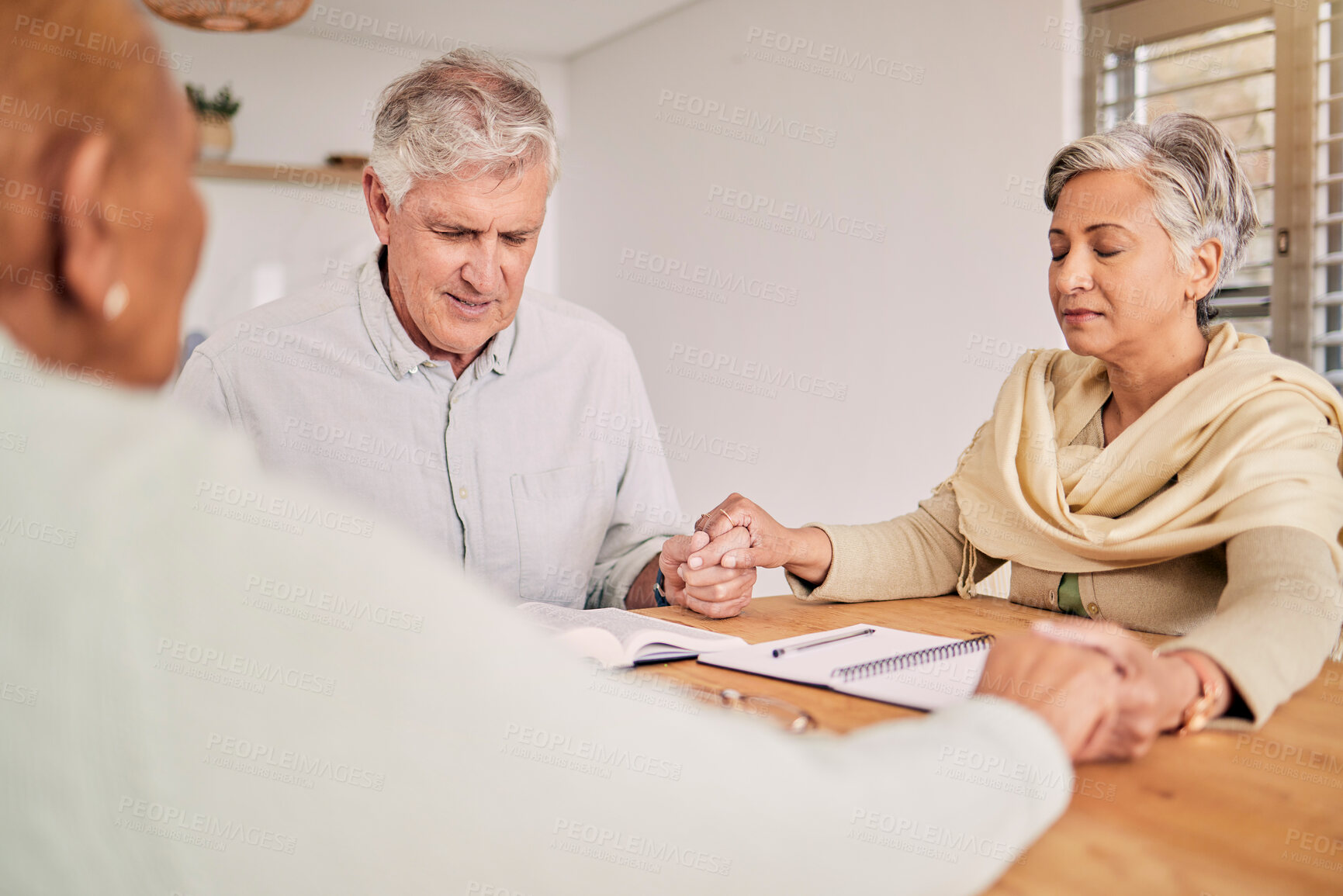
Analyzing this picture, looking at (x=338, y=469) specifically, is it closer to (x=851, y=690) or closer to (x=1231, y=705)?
(x=851, y=690)

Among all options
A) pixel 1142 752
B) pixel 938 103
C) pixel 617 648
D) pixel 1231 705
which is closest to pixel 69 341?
pixel 617 648

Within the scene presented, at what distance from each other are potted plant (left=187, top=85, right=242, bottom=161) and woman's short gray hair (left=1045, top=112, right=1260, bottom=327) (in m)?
4.87

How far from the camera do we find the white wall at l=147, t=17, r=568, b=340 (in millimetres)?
5344

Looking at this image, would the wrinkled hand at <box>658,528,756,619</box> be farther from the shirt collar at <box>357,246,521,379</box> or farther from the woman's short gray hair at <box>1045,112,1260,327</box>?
the woman's short gray hair at <box>1045,112,1260,327</box>

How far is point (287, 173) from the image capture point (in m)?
5.47

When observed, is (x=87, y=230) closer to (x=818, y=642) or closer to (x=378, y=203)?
(x=818, y=642)

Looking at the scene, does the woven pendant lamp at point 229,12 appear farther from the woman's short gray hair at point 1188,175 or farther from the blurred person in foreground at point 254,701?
the blurred person in foreground at point 254,701

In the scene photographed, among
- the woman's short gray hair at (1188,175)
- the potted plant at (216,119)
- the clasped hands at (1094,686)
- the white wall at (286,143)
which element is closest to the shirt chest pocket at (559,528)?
the woman's short gray hair at (1188,175)

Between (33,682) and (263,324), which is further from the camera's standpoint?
(263,324)

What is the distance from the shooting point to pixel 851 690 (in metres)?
1.03

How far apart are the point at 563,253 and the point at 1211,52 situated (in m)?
4.02

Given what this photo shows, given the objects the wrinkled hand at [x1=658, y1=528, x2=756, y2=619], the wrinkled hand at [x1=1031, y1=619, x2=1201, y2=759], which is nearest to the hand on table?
the wrinkled hand at [x1=1031, y1=619, x2=1201, y2=759]

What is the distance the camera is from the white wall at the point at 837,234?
3412 mm

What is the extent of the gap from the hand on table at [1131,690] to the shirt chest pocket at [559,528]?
120cm
